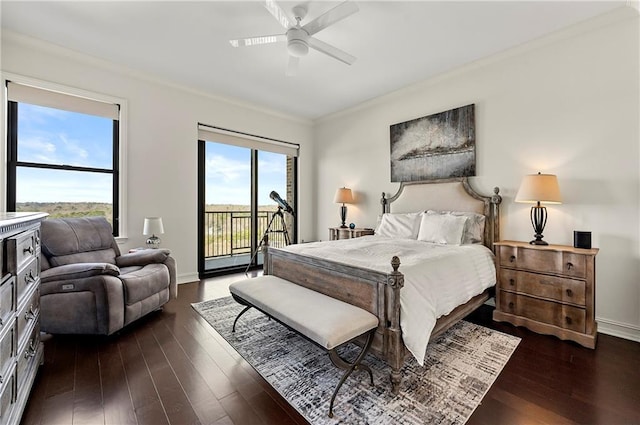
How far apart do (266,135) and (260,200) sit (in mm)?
1177

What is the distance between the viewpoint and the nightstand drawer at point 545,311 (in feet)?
7.46

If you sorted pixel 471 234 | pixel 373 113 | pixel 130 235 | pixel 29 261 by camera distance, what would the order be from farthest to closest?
pixel 373 113 < pixel 130 235 < pixel 471 234 < pixel 29 261

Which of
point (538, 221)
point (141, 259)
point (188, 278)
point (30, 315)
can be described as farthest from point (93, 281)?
point (538, 221)

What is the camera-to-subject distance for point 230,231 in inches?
199

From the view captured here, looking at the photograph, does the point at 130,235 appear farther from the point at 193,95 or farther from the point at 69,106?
the point at 193,95

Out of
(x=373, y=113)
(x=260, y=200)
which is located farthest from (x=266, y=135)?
(x=373, y=113)

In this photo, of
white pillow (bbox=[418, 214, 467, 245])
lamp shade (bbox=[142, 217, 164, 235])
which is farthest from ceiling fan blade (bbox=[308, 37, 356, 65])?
lamp shade (bbox=[142, 217, 164, 235])

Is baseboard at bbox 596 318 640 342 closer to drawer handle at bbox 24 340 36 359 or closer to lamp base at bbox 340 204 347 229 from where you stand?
lamp base at bbox 340 204 347 229

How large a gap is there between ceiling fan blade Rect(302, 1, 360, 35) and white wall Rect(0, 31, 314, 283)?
8.13ft

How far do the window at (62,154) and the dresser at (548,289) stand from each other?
4482 mm

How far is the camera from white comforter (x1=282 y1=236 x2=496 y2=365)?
1.74 m

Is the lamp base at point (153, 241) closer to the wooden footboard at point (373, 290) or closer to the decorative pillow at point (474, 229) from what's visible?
the wooden footboard at point (373, 290)

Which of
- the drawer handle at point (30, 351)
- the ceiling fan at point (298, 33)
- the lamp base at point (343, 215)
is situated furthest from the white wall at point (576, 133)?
the drawer handle at point (30, 351)

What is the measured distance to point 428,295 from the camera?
1.89m
